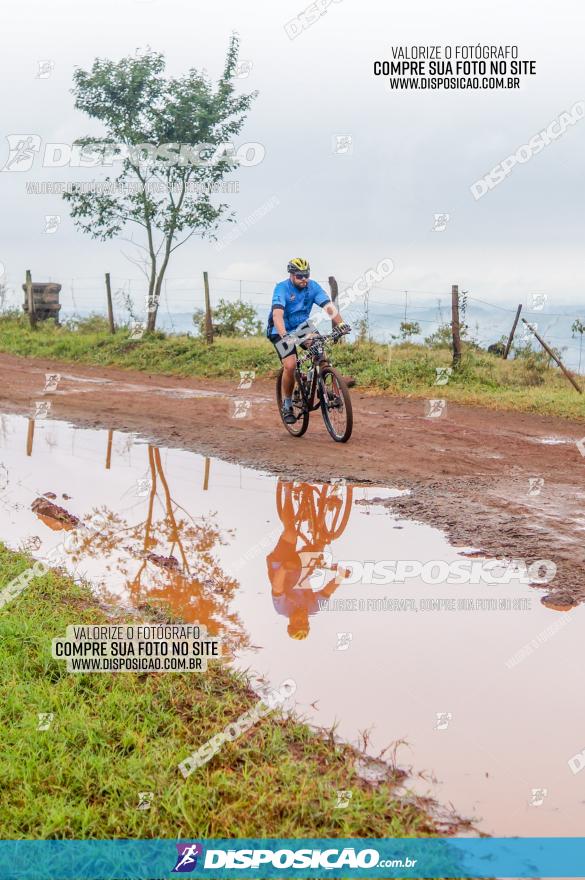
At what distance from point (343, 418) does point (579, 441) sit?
310cm

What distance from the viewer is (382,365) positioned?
16.4 meters

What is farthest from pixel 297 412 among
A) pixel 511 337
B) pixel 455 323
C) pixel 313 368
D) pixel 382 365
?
pixel 511 337

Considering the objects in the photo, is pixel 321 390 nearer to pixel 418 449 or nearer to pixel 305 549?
pixel 418 449

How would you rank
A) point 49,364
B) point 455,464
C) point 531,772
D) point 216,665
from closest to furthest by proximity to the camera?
point 531,772 → point 216,665 → point 455,464 → point 49,364

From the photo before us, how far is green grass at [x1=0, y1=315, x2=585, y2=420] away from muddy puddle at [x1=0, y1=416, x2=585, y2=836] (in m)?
6.90

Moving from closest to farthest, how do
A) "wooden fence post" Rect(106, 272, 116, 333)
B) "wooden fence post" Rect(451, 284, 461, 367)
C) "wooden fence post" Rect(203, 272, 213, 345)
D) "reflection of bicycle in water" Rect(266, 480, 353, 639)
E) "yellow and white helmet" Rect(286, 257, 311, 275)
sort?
"reflection of bicycle in water" Rect(266, 480, 353, 639) → "yellow and white helmet" Rect(286, 257, 311, 275) → "wooden fence post" Rect(451, 284, 461, 367) → "wooden fence post" Rect(203, 272, 213, 345) → "wooden fence post" Rect(106, 272, 116, 333)

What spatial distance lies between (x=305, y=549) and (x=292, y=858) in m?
3.40

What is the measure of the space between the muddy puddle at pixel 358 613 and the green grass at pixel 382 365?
6897 mm

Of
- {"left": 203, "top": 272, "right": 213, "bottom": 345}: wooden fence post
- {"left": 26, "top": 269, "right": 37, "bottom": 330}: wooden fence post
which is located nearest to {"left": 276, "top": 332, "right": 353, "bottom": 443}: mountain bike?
{"left": 203, "top": 272, "right": 213, "bottom": 345}: wooden fence post

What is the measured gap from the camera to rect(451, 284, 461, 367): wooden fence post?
15797mm

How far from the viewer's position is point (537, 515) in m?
6.83

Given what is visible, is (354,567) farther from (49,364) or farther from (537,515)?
(49,364)

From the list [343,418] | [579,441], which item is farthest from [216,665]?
[579,441]

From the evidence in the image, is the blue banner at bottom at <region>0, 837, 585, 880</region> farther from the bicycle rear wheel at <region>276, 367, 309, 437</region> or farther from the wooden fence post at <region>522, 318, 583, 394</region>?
the wooden fence post at <region>522, 318, 583, 394</region>
